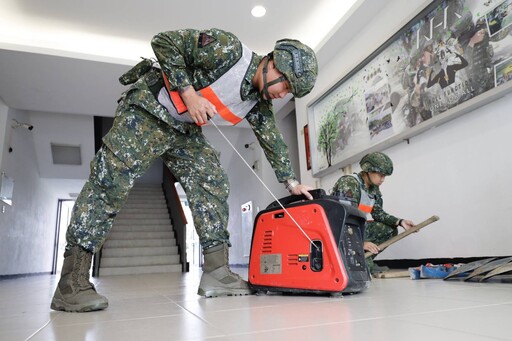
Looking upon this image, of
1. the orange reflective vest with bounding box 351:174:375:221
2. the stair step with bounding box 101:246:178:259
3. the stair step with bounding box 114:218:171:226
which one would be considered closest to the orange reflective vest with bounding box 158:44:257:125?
the orange reflective vest with bounding box 351:174:375:221

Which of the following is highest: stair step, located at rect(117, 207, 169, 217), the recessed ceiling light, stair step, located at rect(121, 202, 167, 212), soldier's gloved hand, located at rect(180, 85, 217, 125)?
the recessed ceiling light

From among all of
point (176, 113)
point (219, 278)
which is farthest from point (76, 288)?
point (176, 113)

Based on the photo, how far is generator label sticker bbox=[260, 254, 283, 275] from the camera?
5.10ft

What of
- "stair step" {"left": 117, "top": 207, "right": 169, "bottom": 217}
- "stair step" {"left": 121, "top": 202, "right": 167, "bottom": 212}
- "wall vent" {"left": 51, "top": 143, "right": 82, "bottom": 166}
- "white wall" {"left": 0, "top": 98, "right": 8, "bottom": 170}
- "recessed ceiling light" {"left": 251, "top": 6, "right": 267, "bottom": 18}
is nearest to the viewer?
"recessed ceiling light" {"left": 251, "top": 6, "right": 267, "bottom": 18}

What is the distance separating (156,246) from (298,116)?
135 inches

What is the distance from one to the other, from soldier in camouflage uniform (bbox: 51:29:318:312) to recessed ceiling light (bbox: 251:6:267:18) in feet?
8.36

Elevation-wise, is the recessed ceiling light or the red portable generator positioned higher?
the recessed ceiling light

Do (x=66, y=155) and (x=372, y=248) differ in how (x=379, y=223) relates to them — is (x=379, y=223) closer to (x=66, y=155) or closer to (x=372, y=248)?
(x=372, y=248)

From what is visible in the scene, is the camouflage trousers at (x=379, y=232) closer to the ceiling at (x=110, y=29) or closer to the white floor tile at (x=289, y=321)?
the white floor tile at (x=289, y=321)

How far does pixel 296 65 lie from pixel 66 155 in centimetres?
693

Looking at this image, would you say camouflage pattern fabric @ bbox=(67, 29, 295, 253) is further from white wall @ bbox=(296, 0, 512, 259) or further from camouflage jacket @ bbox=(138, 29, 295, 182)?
white wall @ bbox=(296, 0, 512, 259)

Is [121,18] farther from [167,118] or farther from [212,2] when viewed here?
[167,118]

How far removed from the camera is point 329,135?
4.17 metres

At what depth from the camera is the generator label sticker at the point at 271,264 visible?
1.55 metres
